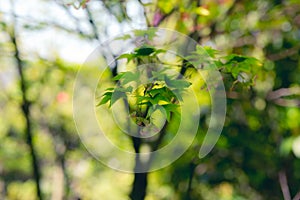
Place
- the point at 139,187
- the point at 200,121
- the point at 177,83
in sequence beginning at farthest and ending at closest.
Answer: the point at 200,121
the point at 139,187
the point at 177,83

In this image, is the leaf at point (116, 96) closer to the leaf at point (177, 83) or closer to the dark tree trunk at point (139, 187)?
the leaf at point (177, 83)

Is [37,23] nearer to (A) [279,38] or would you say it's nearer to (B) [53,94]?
(B) [53,94]

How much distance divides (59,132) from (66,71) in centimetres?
81

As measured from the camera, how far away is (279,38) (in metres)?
2.47

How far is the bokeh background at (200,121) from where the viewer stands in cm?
165

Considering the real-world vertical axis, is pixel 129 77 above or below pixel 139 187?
above

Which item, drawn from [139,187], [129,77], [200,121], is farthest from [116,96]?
[200,121]

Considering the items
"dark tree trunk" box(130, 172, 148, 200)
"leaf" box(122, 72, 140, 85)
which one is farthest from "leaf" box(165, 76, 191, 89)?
"dark tree trunk" box(130, 172, 148, 200)

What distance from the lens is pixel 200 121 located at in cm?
219

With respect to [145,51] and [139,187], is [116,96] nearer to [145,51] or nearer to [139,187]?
[145,51]

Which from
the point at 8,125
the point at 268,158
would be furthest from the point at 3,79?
the point at 268,158

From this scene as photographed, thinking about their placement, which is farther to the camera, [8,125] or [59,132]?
[8,125]

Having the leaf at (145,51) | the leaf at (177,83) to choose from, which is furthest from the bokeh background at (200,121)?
the leaf at (177,83)

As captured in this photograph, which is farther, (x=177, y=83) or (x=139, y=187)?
(x=139, y=187)
